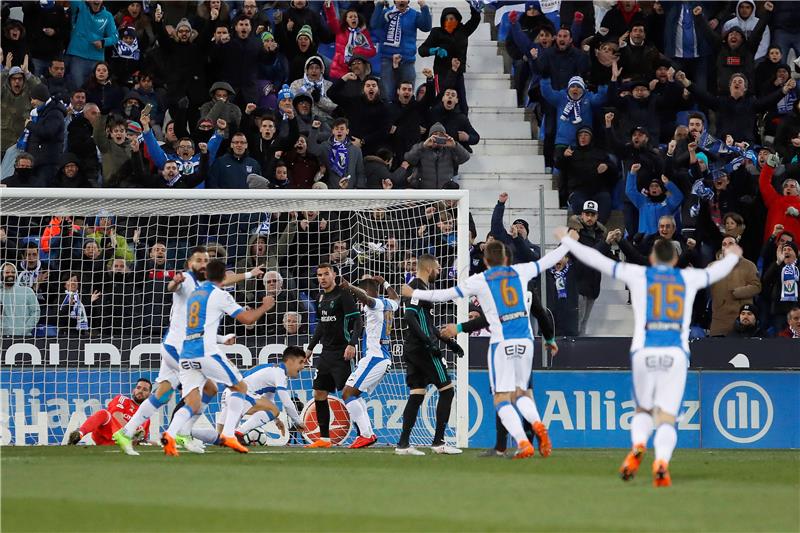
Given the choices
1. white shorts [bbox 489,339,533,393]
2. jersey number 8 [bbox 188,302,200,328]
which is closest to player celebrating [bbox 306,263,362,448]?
jersey number 8 [bbox 188,302,200,328]

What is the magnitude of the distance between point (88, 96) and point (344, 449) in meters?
8.07

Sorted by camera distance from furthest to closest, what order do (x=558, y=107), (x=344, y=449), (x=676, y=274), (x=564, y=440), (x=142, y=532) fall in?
(x=558, y=107)
(x=564, y=440)
(x=344, y=449)
(x=676, y=274)
(x=142, y=532)

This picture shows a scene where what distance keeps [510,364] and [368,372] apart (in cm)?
313

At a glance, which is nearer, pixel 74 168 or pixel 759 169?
pixel 74 168

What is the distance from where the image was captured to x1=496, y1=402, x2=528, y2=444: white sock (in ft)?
43.3

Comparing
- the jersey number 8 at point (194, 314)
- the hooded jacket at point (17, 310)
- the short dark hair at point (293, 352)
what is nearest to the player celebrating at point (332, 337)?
the short dark hair at point (293, 352)

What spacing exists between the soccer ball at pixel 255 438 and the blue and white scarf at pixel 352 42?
7405 mm

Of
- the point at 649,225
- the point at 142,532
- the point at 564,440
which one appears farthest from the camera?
the point at 649,225

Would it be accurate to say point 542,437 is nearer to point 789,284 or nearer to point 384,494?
point 384,494

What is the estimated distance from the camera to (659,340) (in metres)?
11.1

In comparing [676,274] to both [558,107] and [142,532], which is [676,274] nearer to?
[142,532]

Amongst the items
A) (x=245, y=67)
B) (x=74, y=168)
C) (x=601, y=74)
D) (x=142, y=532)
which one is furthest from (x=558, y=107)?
(x=142, y=532)

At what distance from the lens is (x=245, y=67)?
21.7 meters

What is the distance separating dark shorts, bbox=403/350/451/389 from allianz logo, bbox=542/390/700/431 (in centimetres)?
313
